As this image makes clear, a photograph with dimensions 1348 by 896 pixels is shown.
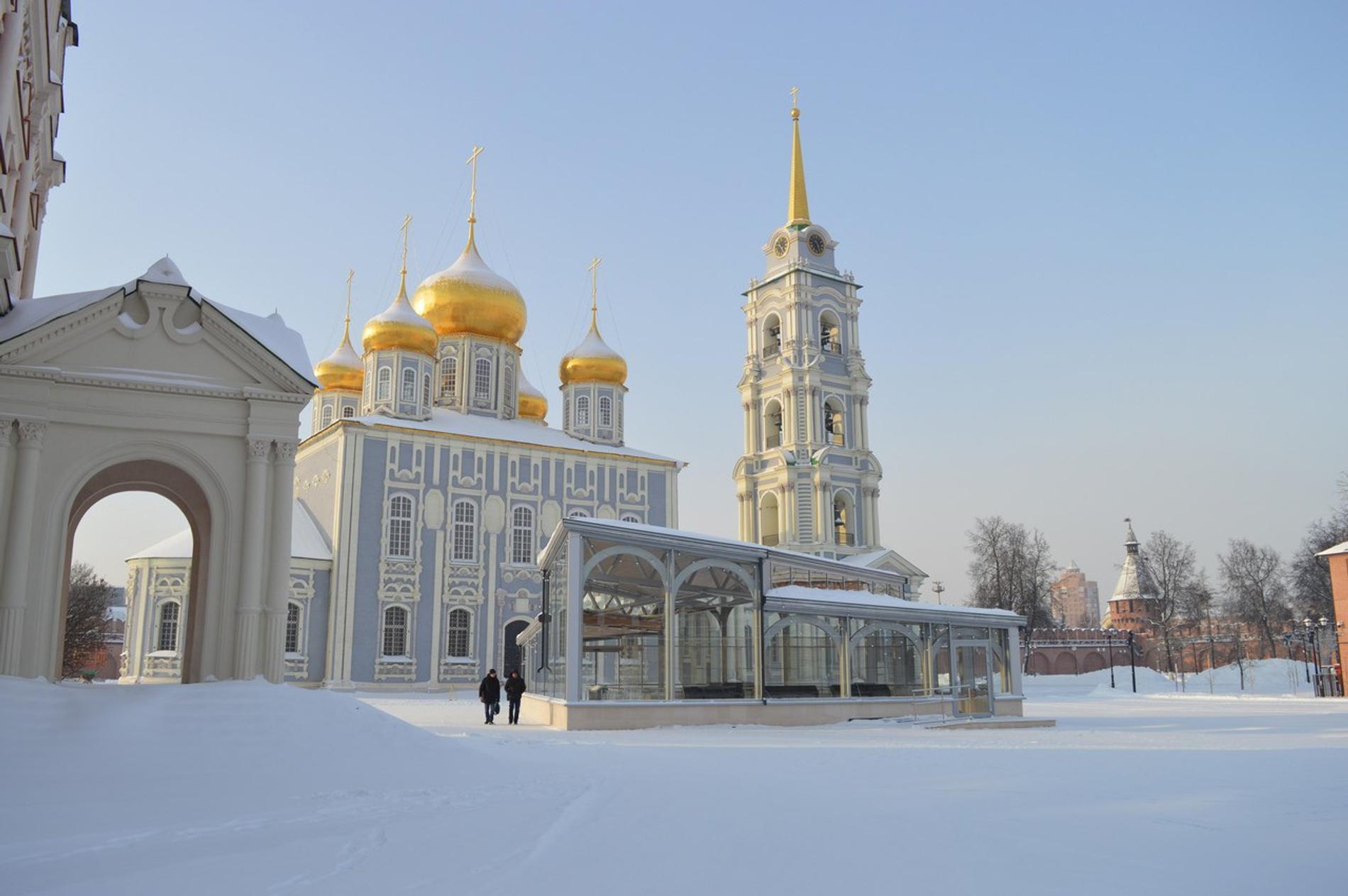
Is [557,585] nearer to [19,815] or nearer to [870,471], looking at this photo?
[19,815]

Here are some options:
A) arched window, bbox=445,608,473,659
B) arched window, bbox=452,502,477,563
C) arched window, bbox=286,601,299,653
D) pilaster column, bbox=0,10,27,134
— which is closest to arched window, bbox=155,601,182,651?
arched window, bbox=286,601,299,653

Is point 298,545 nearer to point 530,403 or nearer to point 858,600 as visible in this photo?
point 530,403

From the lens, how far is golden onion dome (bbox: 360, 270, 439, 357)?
A: 43219 mm

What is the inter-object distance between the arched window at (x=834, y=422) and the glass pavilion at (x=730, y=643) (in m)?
22.4

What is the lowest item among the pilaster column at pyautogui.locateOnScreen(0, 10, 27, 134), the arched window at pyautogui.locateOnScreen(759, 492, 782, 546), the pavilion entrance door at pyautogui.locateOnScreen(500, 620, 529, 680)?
the pavilion entrance door at pyautogui.locateOnScreen(500, 620, 529, 680)

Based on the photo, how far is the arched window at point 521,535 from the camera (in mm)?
42156

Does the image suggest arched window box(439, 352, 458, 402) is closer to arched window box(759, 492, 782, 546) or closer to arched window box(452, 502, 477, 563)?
arched window box(452, 502, 477, 563)

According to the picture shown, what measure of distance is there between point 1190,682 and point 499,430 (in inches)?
1517

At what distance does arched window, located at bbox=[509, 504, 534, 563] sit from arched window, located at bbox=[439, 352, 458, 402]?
723cm

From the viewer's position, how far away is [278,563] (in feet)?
48.5

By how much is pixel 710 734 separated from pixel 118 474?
10914 millimetres

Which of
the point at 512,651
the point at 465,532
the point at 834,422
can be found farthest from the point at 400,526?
the point at 834,422

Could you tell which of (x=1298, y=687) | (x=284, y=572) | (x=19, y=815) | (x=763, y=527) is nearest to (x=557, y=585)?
(x=284, y=572)

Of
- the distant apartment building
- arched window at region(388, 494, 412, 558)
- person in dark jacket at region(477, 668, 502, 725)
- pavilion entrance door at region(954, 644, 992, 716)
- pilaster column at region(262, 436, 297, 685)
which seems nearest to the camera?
pilaster column at region(262, 436, 297, 685)
